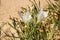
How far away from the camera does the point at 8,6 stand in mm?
2330

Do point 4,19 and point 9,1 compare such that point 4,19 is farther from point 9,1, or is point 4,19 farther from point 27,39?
point 27,39

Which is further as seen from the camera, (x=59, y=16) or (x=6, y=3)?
(x=6, y=3)

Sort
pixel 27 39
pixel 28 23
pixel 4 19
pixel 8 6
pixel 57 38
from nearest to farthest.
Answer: pixel 27 39 < pixel 28 23 < pixel 57 38 < pixel 4 19 < pixel 8 6

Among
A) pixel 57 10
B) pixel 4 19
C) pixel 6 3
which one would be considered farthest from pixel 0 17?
pixel 57 10

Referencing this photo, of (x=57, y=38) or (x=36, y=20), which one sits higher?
(x=36, y=20)

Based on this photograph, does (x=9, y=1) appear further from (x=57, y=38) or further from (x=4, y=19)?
(x=57, y=38)

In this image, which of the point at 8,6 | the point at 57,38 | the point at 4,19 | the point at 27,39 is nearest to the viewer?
the point at 27,39

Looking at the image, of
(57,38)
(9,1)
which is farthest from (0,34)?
(9,1)

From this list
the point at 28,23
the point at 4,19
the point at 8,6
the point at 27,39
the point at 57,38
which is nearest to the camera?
the point at 27,39

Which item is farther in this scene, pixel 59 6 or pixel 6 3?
pixel 6 3

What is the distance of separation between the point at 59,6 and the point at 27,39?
0.50 m

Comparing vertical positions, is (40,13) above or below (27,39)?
above

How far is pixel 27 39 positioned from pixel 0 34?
0.40 meters

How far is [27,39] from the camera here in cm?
153
